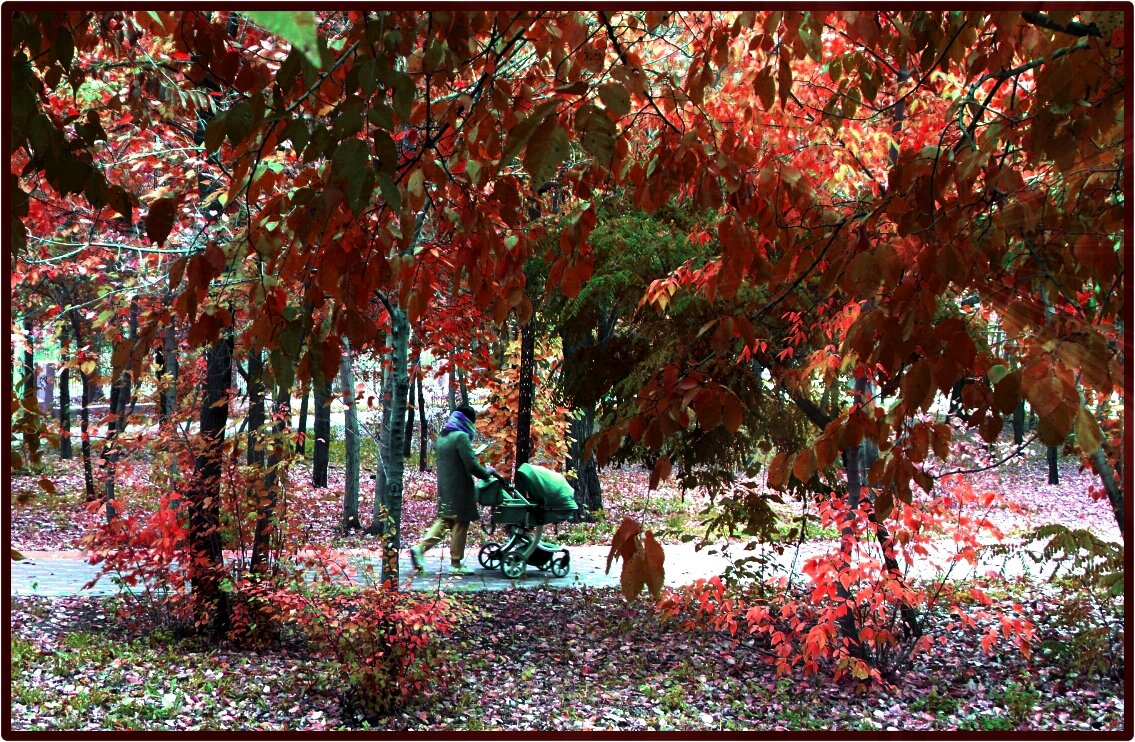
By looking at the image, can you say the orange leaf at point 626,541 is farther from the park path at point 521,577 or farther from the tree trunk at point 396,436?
the park path at point 521,577

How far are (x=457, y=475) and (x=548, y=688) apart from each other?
50.6 inches

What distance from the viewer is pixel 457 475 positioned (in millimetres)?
3934

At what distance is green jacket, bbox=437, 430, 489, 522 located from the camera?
3781 millimetres

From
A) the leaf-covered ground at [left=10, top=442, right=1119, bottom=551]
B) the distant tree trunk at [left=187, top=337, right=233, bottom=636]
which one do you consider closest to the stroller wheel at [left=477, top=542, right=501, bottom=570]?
the leaf-covered ground at [left=10, top=442, right=1119, bottom=551]

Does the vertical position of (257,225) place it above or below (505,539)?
above

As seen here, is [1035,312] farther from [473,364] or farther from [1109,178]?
[473,364]

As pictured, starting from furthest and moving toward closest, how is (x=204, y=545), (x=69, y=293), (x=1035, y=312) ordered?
(x=69, y=293) < (x=204, y=545) < (x=1035, y=312)

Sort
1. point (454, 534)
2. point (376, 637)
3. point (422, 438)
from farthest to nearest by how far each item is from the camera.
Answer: point (422, 438) < point (454, 534) < point (376, 637)

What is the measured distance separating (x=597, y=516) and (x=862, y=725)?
115 inches

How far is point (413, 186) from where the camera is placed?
100 cm

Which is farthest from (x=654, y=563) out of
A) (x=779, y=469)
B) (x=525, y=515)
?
(x=525, y=515)

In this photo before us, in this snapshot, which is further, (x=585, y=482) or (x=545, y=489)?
(x=585, y=482)

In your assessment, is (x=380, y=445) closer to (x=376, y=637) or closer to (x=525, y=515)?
(x=525, y=515)

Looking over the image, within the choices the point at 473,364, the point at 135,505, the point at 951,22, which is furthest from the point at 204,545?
the point at 951,22
